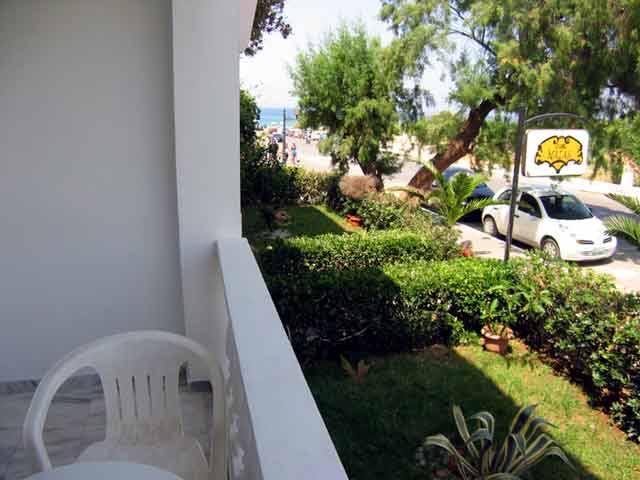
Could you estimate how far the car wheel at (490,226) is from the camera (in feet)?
45.8

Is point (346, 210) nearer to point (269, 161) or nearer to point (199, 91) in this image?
point (269, 161)

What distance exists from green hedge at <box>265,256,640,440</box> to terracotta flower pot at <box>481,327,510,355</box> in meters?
0.31

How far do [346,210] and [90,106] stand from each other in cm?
1208

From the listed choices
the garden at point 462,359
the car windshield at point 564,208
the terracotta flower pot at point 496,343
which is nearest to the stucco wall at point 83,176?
the garden at point 462,359

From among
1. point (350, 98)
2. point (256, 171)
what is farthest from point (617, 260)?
point (256, 171)

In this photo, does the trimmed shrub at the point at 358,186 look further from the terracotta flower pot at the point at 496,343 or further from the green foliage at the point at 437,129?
the terracotta flower pot at the point at 496,343

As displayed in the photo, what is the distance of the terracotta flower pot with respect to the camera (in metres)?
5.81

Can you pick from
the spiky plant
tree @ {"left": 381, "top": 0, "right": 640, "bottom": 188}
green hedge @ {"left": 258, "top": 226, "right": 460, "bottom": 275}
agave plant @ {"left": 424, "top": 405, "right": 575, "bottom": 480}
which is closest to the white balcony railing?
agave plant @ {"left": 424, "top": 405, "right": 575, "bottom": 480}

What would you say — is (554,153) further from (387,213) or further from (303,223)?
(303,223)

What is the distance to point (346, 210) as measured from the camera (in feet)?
49.0

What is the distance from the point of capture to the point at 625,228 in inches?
219

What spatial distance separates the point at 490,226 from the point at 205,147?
12.3 m

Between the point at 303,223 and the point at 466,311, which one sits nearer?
the point at 466,311

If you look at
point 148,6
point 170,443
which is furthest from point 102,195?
point 170,443
